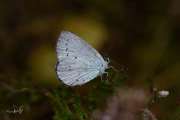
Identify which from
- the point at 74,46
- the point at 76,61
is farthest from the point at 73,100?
the point at 74,46

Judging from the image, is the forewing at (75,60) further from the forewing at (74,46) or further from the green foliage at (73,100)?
the green foliage at (73,100)

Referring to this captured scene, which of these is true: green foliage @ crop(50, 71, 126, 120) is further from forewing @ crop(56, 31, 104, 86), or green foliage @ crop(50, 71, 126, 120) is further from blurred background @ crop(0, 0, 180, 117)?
blurred background @ crop(0, 0, 180, 117)

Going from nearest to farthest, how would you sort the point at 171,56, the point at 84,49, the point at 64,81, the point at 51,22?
the point at 64,81 < the point at 84,49 < the point at 171,56 < the point at 51,22

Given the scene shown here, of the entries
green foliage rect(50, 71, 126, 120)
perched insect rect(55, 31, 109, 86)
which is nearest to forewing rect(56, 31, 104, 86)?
perched insect rect(55, 31, 109, 86)

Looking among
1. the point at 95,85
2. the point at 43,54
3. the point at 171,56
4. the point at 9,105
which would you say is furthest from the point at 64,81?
the point at 171,56

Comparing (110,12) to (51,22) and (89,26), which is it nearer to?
(89,26)
